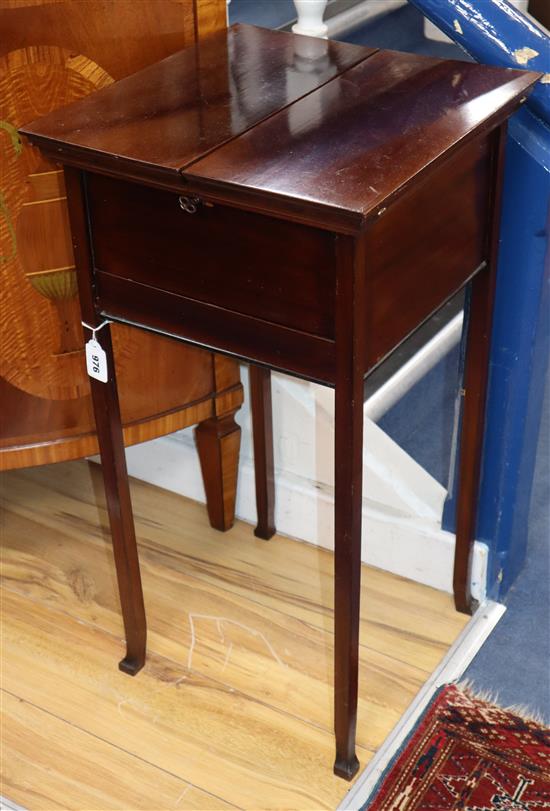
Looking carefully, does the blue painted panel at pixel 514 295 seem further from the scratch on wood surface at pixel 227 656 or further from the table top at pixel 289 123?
the scratch on wood surface at pixel 227 656

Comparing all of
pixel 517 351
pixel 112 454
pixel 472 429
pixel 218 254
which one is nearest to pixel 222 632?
pixel 112 454

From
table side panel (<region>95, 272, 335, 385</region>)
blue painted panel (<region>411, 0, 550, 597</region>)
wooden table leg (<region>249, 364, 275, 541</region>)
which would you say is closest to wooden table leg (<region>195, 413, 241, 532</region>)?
wooden table leg (<region>249, 364, 275, 541</region>)

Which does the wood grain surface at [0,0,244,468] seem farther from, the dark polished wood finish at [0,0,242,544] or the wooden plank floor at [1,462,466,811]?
the wooden plank floor at [1,462,466,811]

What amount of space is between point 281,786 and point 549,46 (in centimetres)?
110

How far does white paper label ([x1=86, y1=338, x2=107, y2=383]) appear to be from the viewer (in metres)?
1.47

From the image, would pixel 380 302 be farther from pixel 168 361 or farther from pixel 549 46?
pixel 168 361

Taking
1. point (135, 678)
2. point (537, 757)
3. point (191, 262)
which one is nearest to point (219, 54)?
point (191, 262)

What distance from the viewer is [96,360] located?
148 centimetres

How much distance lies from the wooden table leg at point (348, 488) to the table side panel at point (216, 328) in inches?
1.2

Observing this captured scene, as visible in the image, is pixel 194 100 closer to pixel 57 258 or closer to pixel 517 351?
pixel 57 258

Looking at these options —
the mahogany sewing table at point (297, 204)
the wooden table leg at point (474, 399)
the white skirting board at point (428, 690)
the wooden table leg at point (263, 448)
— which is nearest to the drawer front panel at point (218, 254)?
the mahogany sewing table at point (297, 204)

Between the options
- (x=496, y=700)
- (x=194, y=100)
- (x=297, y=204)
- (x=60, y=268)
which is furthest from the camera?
(x=496, y=700)

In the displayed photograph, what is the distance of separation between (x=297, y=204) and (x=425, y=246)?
24 centimetres

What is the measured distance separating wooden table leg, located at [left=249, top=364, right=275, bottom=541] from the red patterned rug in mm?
499
